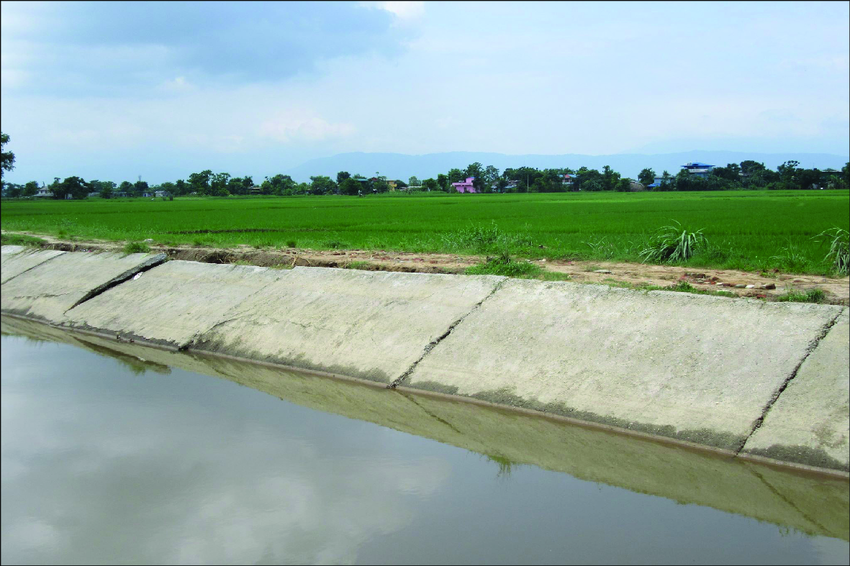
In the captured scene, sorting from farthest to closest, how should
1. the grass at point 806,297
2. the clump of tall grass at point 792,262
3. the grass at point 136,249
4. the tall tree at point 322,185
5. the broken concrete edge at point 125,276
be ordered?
the tall tree at point 322,185
the grass at point 136,249
the broken concrete edge at point 125,276
the clump of tall grass at point 792,262
the grass at point 806,297

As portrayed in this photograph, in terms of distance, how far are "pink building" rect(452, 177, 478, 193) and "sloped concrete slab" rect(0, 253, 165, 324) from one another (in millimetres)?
58504

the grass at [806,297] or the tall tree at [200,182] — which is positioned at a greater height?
the tall tree at [200,182]

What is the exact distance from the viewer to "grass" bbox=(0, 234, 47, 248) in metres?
13.9

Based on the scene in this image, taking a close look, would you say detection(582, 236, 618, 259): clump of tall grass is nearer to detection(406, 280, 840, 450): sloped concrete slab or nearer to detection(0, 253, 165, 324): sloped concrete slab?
detection(406, 280, 840, 450): sloped concrete slab

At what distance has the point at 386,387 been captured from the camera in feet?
21.5

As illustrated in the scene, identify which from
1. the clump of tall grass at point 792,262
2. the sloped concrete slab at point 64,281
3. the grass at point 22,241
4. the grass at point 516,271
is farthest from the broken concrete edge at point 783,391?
the grass at point 22,241

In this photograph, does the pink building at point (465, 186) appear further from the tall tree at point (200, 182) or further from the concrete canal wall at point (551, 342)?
the concrete canal wall at point (551, 342)

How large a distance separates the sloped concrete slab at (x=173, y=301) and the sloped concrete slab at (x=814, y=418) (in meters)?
6.10

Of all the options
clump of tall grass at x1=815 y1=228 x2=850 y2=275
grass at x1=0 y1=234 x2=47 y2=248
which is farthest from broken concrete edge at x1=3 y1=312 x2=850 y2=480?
grass at x1=0 y1=234 x2=47 y2=248

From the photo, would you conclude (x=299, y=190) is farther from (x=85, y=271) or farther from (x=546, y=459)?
(x=546, y=459)

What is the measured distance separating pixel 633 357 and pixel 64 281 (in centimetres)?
887

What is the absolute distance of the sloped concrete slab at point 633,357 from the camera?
5180 millimetres

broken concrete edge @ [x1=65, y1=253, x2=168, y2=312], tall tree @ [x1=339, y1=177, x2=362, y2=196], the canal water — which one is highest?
tall tree @ [x1=339, y1=177, x2=362, y2=196]

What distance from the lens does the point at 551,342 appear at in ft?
20.7
